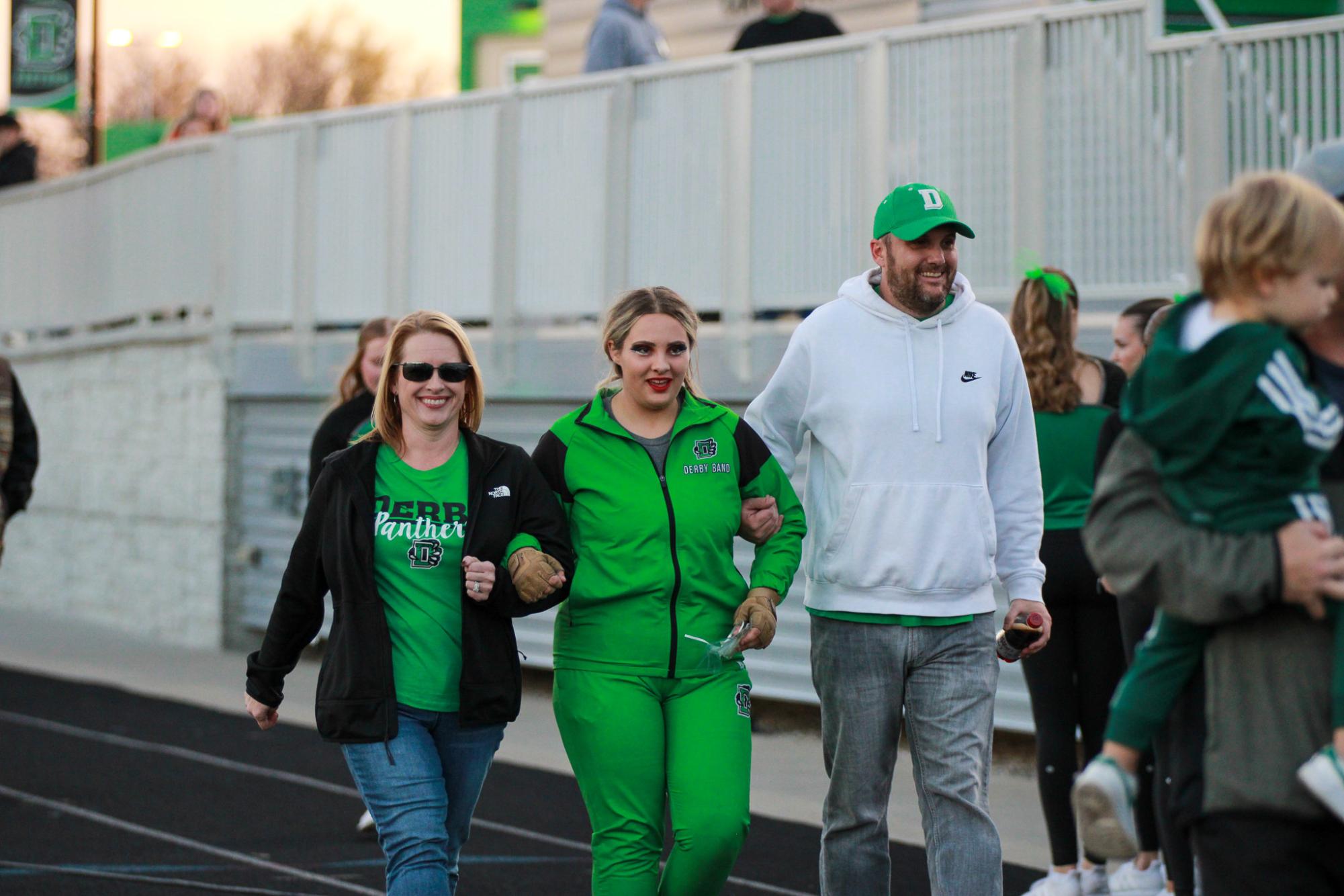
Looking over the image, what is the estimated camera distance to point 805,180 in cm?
1146

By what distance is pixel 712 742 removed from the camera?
5.22 metres

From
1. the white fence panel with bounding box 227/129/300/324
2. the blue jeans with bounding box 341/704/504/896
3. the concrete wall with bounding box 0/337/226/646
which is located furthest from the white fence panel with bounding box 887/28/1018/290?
the concrete wall with bounding box 0/337/226/646

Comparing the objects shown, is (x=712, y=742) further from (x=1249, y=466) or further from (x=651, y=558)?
(x=1249, y=466)

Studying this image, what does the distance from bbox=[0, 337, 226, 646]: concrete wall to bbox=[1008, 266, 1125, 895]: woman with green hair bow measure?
11.0m

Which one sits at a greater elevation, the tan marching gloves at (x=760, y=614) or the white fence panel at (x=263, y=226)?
the white fence panel at (x=263, y=226)

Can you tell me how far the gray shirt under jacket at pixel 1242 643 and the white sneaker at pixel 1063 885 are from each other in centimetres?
377

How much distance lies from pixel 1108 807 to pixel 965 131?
7.75m

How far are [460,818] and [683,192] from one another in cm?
739

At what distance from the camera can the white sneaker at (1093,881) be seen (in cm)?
693

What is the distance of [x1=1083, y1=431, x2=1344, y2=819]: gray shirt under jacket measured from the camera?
315cm

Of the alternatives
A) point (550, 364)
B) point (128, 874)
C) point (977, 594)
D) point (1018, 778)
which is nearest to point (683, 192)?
point (550, 364)

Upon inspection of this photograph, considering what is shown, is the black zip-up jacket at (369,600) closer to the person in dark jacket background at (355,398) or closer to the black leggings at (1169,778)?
the black leggings at (1169,778)

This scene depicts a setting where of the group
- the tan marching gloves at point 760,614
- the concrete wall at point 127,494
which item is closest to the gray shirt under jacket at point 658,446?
the tan marching gloves at point 760,614

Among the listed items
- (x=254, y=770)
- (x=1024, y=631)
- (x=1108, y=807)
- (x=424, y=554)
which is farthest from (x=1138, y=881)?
(x=254, y=770)
